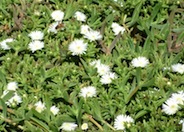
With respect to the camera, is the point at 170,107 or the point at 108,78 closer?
the point at 170,107

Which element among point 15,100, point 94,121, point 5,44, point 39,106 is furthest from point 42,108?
point 5,44

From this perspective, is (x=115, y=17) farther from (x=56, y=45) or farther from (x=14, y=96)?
(x=14, y=96)

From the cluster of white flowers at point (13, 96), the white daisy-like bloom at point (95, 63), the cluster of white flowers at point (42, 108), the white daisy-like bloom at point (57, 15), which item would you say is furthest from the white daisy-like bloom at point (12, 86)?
the white daisy-like bloom at point (57, 15)

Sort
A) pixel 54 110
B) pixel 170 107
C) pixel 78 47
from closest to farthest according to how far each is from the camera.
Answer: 1. pixel 170 107
2. pixel 54 110
3. pixel 78 47

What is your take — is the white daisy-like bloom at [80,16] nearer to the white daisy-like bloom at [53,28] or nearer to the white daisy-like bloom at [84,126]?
the white daisy-like bloom at [53,28]

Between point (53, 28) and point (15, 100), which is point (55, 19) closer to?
point (53, 28)

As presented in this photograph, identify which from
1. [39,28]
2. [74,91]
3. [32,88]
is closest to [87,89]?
[74,91]

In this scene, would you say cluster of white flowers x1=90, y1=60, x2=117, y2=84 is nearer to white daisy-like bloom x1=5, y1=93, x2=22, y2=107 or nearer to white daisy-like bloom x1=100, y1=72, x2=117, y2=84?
white daisy-like bloom x1=100, y1=72, x2=117, y2=84

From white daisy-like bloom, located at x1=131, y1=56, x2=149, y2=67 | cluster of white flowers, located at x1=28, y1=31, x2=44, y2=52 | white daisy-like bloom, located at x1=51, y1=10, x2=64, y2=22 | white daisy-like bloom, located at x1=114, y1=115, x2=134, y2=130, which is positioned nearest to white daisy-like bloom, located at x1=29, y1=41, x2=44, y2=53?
cluster of white flowers, located at x1=28, y1=31, x2=44, y2=52
